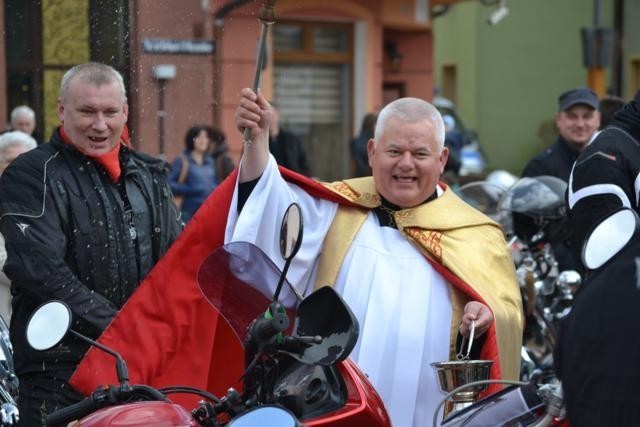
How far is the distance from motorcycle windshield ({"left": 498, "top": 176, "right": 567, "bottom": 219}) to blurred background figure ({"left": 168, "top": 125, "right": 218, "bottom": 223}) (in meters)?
5.04

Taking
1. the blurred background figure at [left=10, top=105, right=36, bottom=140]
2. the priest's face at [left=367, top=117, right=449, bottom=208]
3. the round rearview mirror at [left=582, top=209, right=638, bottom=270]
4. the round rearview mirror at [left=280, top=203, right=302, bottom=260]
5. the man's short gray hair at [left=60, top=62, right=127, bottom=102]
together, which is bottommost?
the round rearview mirror at [left=582, top=209, right=638, bottom=270]

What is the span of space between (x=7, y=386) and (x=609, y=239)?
2.35m

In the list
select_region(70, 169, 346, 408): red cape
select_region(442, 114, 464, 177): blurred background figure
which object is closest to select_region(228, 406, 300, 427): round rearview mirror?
select_region(70, 169, 346, 408): red cape

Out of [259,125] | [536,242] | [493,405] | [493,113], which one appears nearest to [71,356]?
[259,125]

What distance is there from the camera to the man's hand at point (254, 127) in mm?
4508

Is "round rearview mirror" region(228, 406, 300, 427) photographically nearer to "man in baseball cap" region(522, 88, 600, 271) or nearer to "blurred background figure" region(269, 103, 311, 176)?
"man in baseball cap" region(522, 88, 600, 271)

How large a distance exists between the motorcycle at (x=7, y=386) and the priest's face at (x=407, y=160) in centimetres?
152

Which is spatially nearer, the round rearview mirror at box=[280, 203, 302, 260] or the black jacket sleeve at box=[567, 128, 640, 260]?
the round rearview mirror at box=[280, 203, 302, 260]

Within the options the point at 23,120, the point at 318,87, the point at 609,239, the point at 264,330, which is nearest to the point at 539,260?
the point at 609,239

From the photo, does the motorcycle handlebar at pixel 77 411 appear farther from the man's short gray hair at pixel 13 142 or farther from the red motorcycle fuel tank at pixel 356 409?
the man's short gray hair at pixel 13 142

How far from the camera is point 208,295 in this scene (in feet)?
12.2

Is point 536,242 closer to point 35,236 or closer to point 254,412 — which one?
point 35,236

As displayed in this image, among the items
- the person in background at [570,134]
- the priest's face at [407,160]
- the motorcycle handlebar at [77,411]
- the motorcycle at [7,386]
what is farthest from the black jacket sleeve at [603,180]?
the person in background at [570,134]

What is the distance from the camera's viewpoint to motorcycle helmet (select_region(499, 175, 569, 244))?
734 cm
